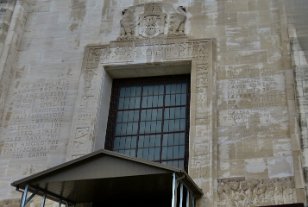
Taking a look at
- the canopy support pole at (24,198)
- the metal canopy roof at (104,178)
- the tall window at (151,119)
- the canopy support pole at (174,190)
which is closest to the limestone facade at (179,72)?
the tall window at (151,119)

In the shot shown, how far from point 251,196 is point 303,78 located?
10.8 ft

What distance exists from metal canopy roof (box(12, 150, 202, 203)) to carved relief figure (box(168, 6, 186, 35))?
528 centimetres

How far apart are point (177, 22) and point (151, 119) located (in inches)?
123

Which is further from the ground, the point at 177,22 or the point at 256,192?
the point at 177,22

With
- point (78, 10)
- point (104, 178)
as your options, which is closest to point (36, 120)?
point (78, 10)

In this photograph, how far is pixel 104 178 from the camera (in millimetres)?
13398

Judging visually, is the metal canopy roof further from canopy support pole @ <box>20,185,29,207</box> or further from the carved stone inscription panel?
the carved stone inscription panel

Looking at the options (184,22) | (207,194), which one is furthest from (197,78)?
(207,194)

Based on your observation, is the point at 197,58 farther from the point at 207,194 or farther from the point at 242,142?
the point at 207,194

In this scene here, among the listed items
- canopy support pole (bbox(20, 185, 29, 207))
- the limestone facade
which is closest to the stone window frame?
the limestone facade

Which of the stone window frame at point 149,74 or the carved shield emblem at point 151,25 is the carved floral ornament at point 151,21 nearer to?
the carved shield emblem at point 151,25

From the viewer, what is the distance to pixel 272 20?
1738 centimetres

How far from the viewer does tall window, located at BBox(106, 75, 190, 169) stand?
16.2m

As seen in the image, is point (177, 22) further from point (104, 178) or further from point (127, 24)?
point (104, 178)
